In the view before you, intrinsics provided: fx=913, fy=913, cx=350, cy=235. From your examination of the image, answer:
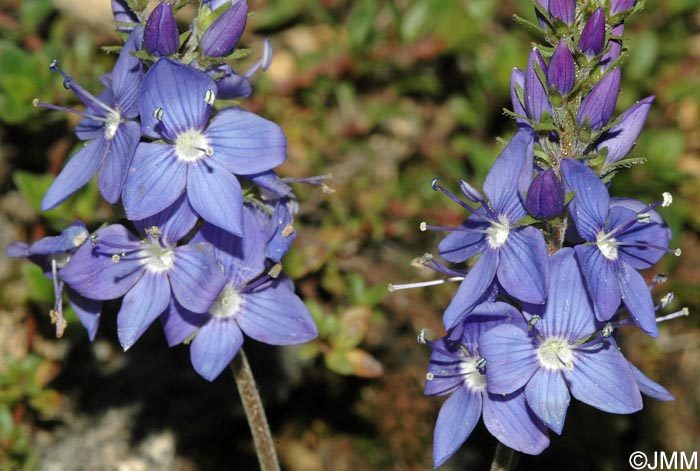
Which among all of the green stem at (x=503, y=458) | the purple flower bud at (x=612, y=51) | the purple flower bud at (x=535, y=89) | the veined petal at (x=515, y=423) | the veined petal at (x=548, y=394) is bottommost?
the green stem at (x=503, y=458)

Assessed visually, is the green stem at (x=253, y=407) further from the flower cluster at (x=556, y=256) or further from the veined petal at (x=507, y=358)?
the veined petal at (x=507, y=358)

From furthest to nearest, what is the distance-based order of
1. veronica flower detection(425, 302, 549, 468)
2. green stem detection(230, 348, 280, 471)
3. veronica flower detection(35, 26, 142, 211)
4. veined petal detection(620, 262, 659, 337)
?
green stem detection(230, 348, 280, 471), veronica flower detection(35, 26, 142, 211), veronica flower detection(425, 302, 549, 468), veined petal detection(620, 262, 659, 337)

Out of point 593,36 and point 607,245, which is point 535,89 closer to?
point 593,36

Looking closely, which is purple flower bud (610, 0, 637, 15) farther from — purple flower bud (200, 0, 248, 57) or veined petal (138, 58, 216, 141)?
veined petal (138, 58, 216, 141)

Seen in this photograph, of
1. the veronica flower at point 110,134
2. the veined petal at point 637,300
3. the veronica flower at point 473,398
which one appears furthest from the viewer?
the veronica flower at point 110,134

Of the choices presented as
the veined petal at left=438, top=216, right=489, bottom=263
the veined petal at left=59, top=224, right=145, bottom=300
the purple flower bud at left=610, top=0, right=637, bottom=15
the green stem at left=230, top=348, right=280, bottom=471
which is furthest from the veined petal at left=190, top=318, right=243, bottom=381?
the purple flower bud at left=610, top=0, right=637, bottom=15

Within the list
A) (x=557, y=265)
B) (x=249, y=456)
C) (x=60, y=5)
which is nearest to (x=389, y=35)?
(x=60, y=5)

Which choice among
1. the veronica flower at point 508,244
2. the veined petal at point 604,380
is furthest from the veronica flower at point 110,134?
the veined petal at point 604,380
